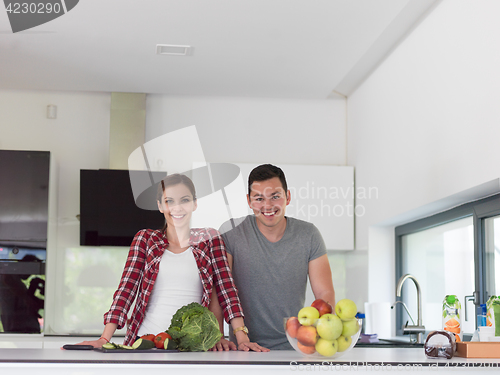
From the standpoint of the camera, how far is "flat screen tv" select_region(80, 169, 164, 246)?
3902 mm

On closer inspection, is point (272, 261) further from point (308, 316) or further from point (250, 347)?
point (308, 316)

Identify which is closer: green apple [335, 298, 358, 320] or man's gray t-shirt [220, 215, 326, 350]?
green apple [335, 298, 358, 320]

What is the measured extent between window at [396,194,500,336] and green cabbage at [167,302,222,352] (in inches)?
59.9

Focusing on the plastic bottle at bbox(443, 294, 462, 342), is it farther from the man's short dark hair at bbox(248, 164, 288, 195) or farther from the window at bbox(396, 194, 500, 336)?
the man's short dark hair at bbox(248, 164, 288, 195)

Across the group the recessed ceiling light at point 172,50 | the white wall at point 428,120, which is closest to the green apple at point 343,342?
the white wall at point 428,120

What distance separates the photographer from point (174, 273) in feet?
6.76

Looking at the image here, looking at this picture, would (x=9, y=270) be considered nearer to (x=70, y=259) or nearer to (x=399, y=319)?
(x=70, y=259)

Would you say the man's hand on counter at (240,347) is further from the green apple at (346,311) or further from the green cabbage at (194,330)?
the green apple at (346,311)

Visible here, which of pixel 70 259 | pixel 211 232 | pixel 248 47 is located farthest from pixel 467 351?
pixel 70 259

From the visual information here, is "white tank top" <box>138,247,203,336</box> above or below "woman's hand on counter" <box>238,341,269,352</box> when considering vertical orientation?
above

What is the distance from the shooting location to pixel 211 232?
2.14 meters

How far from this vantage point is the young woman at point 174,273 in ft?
6.61

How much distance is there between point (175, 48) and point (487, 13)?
5.73 feet

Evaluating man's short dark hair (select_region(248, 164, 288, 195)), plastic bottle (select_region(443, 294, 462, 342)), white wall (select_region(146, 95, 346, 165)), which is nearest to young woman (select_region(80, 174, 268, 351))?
man's short dark hair (select_region(248, 164, 288, 195))
